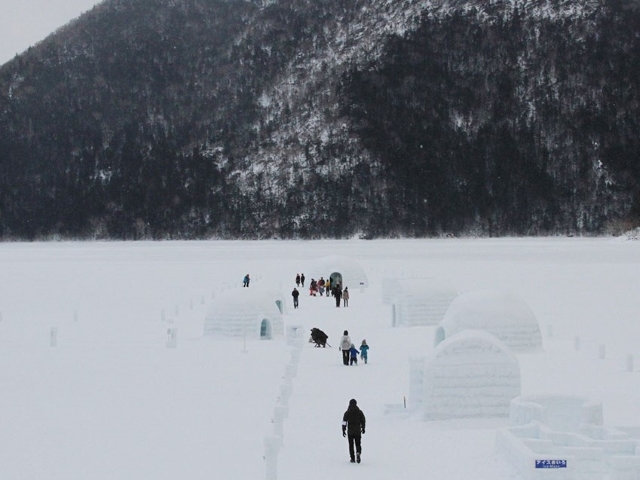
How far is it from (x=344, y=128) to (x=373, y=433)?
117322 mm

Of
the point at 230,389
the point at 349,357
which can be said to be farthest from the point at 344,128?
the point at 230,389

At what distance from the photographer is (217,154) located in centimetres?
13850

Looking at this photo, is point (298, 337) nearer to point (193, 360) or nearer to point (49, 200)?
point (193, 360)

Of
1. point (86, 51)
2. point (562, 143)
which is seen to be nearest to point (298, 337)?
point (562, 143)

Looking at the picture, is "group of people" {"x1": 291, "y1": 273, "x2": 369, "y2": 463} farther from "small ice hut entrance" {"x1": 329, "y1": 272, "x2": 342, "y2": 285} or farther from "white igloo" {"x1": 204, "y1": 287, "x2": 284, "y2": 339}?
"white igloo" {"x1": 204, "y1": 287, "x2": 284, "y2": 339}

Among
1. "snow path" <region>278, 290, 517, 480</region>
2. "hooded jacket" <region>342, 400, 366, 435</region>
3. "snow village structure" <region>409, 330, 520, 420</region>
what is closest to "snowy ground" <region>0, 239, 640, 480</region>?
"snow path" <region>278, 290, 517, 480</region>

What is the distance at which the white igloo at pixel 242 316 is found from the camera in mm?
27094

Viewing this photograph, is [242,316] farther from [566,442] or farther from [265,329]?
[566,442]

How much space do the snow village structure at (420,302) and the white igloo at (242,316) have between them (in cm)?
508

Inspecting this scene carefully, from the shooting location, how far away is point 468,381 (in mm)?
16391

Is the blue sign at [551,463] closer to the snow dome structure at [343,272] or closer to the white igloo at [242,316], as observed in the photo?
the white igloo at [242,316]

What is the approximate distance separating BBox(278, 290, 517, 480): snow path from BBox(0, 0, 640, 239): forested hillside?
318 ft

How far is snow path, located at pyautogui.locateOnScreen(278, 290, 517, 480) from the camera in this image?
41.8ft

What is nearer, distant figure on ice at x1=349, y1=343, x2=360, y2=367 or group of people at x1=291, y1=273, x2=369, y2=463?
group of people at x1=291, y1=273, x2=369, y2=463
